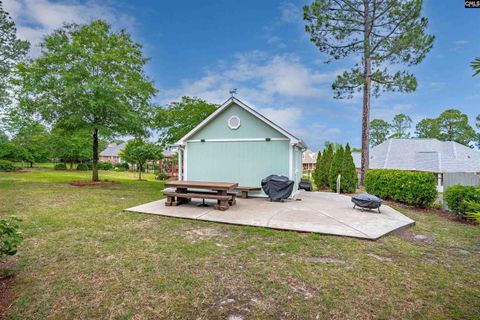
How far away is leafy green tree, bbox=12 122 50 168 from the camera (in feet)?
83.7

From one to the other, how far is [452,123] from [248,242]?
149ft

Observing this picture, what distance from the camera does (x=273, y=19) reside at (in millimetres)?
12617

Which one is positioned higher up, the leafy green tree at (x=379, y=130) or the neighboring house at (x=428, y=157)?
the leafy green tree at (x=379, y=130)

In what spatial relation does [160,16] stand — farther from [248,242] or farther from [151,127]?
[248,242]

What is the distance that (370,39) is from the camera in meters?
13.4

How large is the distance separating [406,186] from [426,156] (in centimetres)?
2285

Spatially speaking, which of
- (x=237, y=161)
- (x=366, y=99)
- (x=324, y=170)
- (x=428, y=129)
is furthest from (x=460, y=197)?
(x=428, y=129)

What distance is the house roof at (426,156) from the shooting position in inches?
948

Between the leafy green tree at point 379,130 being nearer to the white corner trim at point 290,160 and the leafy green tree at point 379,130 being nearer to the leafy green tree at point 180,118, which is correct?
the leafy green tree at point 180,118

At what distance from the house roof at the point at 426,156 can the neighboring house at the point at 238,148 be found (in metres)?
23.1

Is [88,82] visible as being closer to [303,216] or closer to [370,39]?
[303,216]

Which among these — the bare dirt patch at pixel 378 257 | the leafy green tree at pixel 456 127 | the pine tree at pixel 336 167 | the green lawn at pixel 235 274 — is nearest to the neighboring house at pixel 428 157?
the leafy green tree at pixel 456 127

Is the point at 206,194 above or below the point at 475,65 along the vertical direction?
below

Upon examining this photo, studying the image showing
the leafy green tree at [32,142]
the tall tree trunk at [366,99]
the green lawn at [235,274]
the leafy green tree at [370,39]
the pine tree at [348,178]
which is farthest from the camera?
the leafy green tree at [32,142]
